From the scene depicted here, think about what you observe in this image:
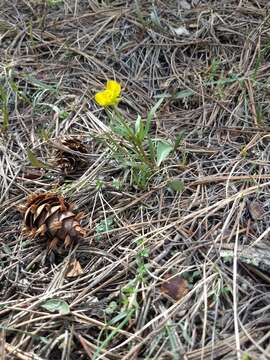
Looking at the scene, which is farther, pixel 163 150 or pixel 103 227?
pixel 163 150

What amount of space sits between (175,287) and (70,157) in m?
0.60

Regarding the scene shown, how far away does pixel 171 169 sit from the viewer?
63.3 inches

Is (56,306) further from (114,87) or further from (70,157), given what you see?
(114,87)

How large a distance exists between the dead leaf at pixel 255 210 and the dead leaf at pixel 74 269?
0.51m

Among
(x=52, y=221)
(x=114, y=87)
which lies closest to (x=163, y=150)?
(x=114, y=87)

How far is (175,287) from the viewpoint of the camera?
1293mm

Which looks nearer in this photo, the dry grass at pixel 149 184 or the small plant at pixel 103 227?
the dry grass at pixel 149 184

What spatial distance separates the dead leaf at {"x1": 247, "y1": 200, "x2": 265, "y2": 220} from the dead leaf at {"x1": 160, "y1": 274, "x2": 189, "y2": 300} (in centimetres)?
29

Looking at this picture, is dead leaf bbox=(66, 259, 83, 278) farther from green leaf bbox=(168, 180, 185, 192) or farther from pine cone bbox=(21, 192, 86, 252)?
green leaf bbox=(168, 180, 185, 192)

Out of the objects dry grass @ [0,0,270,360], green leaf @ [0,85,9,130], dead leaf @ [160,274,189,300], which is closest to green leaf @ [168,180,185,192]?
dry grass @ [0,0,270,360]

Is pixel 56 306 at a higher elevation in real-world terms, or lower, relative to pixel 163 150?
lower

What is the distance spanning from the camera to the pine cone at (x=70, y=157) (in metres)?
1.66

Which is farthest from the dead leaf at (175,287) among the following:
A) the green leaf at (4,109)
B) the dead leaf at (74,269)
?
the green leaf at (4,109)

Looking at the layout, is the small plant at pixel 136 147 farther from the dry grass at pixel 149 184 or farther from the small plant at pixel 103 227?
the small plant at pixel 103 227
